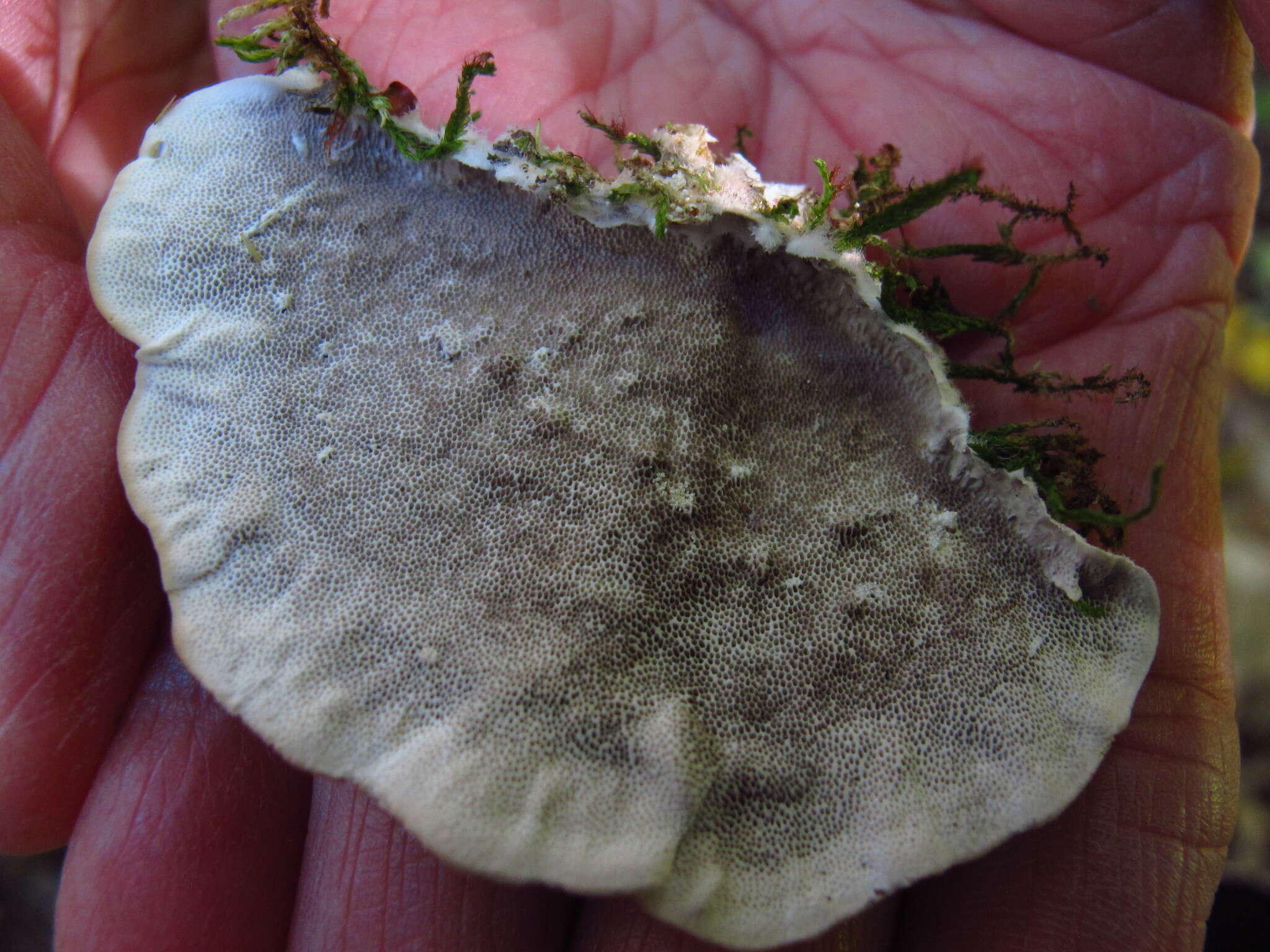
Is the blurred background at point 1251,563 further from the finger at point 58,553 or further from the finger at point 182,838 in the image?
the finger at point 58,553

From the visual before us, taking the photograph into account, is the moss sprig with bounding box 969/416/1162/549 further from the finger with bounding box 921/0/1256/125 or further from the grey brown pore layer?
the finger with bounding box 921/0/1256/125

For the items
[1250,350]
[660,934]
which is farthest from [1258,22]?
[1250,350]

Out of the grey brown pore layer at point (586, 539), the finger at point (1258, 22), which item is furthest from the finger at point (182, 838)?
the finger at point (1258, 22)

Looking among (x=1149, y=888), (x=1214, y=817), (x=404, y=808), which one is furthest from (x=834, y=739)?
(x=1214, y=817)

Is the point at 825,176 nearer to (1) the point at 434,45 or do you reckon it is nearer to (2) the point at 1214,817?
(1) the point at 434,45

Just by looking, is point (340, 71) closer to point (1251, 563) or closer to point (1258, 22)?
point (1258, 22)

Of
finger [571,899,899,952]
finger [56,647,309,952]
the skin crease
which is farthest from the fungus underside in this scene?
finger [56,647,309,952]

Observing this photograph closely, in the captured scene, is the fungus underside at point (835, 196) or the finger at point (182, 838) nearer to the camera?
the fungus underside at point (835, 196)
